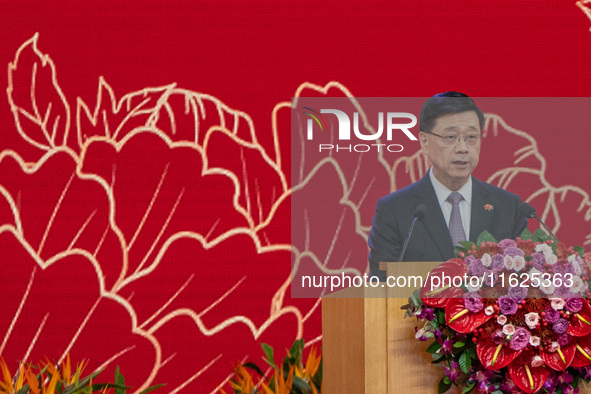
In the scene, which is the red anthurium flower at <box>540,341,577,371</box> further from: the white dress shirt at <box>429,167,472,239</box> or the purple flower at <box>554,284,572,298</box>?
the white dress shirt at <box>429,167,472,239</box>

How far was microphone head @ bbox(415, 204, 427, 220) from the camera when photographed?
4.39 feet

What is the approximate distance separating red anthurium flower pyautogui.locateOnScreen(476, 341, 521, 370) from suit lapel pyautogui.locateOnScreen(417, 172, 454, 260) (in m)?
0.19

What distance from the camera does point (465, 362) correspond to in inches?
50.2

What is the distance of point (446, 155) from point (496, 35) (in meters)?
2.27

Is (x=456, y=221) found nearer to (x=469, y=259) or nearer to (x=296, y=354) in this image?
(x=469, y=259)

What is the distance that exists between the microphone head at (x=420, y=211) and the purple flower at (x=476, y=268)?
14 cm

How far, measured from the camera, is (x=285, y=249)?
3326 mm

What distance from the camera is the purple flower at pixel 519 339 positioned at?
1252 millimetres

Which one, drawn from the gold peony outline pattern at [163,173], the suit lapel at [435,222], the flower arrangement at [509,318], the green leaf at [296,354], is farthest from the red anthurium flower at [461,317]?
the gold peony outline pattern at [163,173]

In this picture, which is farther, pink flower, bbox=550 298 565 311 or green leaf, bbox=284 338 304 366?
green leaf, bbox=284 338 304 366

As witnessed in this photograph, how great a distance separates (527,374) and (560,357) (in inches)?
2.9

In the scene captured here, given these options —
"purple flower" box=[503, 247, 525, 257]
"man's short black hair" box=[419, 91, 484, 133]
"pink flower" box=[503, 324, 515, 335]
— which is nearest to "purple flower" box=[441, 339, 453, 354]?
"pink flower" box=[503, 324, 515, 335]

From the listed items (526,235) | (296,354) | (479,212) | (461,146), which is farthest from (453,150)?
(296,354)

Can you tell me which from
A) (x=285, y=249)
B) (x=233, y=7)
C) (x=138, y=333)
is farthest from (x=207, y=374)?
(x=233, y=7)
